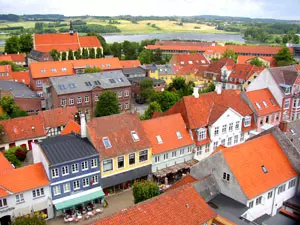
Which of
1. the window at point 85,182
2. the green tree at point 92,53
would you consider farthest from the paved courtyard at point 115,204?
the green tree at point 92,53

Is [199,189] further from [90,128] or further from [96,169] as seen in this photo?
[90,128]

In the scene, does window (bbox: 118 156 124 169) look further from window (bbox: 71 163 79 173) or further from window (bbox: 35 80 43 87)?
window (bbox: 35 80 43 87)

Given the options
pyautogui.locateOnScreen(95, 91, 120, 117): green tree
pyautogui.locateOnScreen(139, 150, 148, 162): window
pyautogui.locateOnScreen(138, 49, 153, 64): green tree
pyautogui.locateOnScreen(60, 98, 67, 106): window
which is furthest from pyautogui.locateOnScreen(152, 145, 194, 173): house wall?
pyautogui.locateOnScreen(138, 49, 153, 64): green tree

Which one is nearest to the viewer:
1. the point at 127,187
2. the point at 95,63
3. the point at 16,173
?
the point at 16,173

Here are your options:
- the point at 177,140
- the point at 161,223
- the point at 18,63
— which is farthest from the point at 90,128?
the point at 18,63

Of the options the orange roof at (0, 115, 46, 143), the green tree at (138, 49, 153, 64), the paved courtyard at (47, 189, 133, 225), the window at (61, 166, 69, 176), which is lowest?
the paved courtyard at (47, 189, 133, 225)

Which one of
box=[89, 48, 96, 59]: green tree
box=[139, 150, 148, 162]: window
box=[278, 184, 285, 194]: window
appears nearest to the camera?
box=[278, 184, 285, 194]: window
